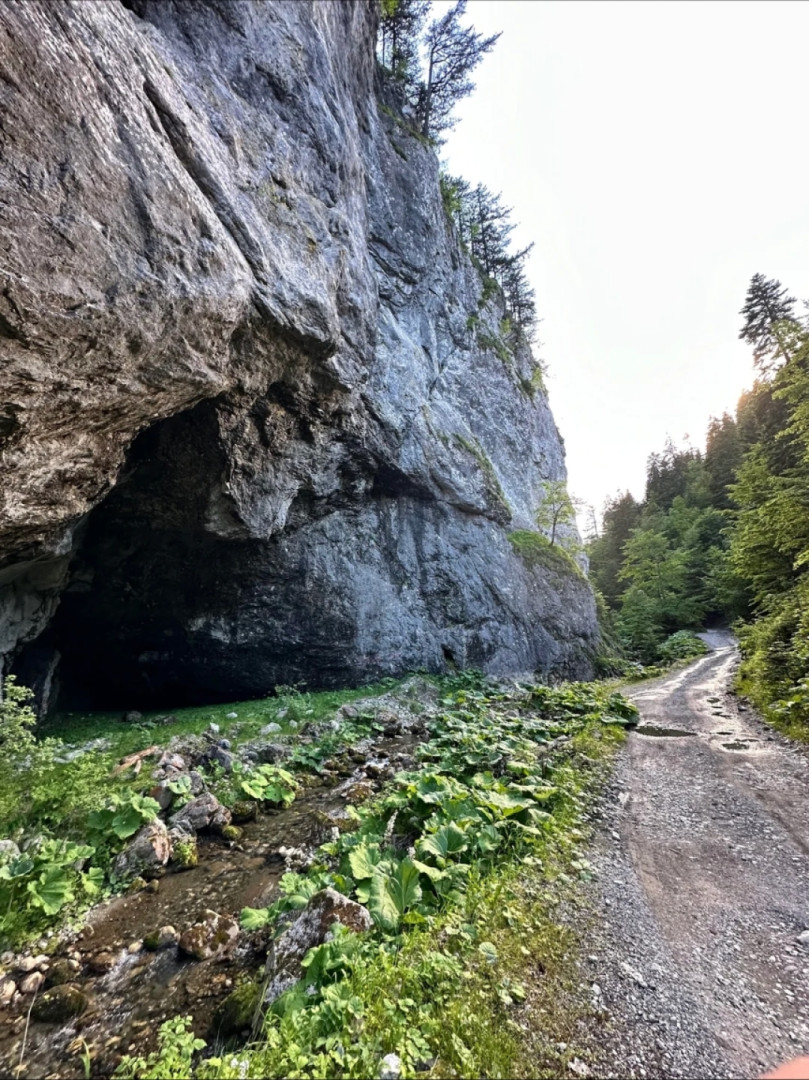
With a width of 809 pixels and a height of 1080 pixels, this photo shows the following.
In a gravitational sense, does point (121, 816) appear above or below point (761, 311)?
below

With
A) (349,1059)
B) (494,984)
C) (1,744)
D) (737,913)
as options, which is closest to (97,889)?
(1,744)

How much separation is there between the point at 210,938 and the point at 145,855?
1.98 m

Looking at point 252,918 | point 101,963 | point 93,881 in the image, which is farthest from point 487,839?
point 93,881

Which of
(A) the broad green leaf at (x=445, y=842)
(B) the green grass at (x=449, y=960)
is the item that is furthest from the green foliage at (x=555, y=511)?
(A) the broad green leaf at (x=445, y=842)

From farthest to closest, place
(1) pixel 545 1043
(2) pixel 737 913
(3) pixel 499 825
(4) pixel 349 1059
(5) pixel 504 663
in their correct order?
1. (5) pixel 504 663
2. (3) pixel 499 825
3. (2) pixel 737 913
4. (1) pixel 545 1043
5. (4) pixel 349 1059

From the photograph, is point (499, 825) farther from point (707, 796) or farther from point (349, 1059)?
point (707, 796)

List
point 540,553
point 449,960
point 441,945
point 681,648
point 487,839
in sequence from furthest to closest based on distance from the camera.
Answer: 1. point 681,648
2. point 540,553
3. point 487,839
4. point 441,945
5. point 449,960

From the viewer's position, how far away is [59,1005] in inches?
157

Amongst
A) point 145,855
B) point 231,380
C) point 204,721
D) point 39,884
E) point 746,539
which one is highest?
point 231,380

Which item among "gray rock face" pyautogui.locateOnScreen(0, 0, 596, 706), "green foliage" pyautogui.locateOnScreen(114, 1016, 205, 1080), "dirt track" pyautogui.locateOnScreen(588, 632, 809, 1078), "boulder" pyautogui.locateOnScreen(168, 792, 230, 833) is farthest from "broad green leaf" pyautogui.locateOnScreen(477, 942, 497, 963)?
"gray rock face" pyautogui.locateOnScreen(0, 0, 596, 706)

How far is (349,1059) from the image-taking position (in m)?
2.78

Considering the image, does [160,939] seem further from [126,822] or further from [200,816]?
[200,816]

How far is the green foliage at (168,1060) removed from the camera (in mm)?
2979

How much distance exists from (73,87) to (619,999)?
1142cm
